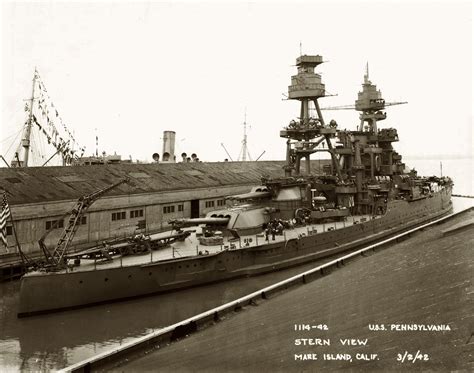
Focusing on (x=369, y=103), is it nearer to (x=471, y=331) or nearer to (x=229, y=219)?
(x=229, y=219)

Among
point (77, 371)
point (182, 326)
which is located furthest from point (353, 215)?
point (77, 371)

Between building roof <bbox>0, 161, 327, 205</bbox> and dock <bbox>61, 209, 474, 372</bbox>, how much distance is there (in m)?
18.4

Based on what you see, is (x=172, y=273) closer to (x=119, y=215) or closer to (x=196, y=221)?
(x=196, y=221)

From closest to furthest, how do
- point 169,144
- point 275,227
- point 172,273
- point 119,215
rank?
point 172,273 → point 275,227 → point 119,215 → point 169,144

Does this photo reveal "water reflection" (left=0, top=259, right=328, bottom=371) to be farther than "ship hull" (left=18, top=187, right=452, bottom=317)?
No

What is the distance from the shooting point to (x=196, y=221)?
24.6 m

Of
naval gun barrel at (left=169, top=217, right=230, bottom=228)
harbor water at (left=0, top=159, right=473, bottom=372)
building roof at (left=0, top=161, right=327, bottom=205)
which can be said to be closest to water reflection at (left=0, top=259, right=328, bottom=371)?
harbor water at (left=0, top=159, right=473, bottom=372)

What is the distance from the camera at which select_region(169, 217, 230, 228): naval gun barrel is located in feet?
78.9

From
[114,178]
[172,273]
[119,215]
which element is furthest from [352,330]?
[114,178]

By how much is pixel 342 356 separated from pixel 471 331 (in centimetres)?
288

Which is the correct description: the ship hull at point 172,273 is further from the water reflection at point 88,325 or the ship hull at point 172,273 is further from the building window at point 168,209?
the building window at point 168,209

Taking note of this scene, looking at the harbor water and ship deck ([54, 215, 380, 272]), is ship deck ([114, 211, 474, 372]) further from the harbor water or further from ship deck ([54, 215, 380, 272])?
ship deck ([54, 215, 380, 272])

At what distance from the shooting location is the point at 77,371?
993 centimetres

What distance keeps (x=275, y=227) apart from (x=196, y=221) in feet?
18.1
